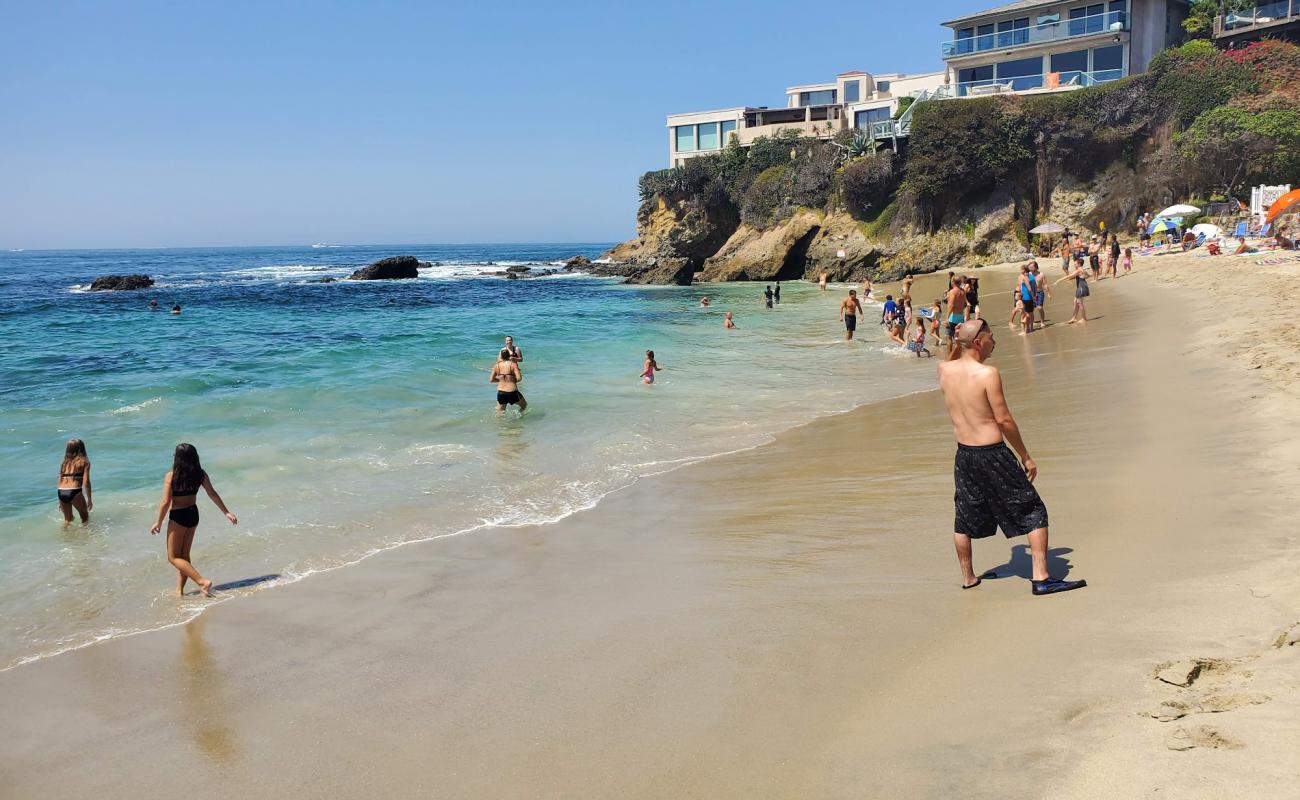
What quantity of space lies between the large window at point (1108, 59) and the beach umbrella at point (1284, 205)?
685 inches

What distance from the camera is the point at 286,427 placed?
44.5ft

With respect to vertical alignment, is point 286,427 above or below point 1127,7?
below

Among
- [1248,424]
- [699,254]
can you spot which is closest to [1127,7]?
[699,254]

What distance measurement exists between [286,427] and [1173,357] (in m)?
12.9


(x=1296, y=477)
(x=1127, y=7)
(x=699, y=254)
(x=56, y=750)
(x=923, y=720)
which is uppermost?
(x=1127, y=7)

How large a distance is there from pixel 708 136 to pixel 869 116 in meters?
12.5

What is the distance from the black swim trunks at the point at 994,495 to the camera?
5.14m

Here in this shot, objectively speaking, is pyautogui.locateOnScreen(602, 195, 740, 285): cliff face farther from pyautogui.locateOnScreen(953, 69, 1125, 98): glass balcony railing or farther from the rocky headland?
pyautogui.locateOnScreen(953, 69, 1125, 98): glass balcony railing

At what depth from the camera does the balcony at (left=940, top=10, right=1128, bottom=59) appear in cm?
4003

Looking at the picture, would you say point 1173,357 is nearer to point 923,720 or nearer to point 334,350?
point 923,720

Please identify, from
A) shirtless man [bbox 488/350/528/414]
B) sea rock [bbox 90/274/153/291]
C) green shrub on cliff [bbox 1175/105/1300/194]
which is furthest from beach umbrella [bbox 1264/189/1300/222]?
sea rock [bbox 90/274/153/291]

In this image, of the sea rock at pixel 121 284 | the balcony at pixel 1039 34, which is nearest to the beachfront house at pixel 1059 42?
the balcony at pixel 1039 34

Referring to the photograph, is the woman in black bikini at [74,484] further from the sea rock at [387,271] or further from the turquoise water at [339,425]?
the sea rock at [387,271]

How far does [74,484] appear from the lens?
8.87 m
